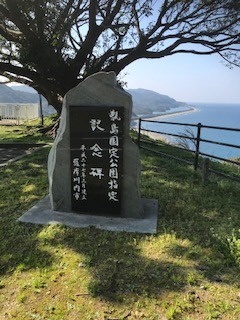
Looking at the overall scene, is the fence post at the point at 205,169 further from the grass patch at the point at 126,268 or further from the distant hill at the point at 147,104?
the distant hill at the point at 147,104

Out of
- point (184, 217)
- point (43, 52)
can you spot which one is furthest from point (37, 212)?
point (43, 52)

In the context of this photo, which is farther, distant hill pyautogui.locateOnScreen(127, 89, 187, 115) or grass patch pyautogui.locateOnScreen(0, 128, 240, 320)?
distant hill pyautogui.locateOnScreen(127, 89, 187, 115)

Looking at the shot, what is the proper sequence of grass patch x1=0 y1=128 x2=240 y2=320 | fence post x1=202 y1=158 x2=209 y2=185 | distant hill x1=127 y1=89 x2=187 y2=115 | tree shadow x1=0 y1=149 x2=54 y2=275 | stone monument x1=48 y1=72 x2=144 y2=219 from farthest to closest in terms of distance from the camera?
distant hill x1=127 y1=89 x2=187 y2=115 < fence post x1=202 y1=158 x2=209 y2=185 < stone monument x1=48 y1=72 x2=144 y2=219 < tree shadow x1=0 y1=149 x2=54 y2=275 < grass patch x1=0 y1=128 x2=240 y2=320

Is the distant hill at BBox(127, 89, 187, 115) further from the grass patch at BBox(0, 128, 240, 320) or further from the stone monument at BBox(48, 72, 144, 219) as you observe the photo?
the grass patch at BBox(0, 128, 240, 320)

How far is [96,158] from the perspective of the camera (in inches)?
191

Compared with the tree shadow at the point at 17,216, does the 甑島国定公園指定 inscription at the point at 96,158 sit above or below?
above

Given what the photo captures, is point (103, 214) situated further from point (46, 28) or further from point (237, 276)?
point (46, 28)

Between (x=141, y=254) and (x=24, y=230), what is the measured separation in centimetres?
156

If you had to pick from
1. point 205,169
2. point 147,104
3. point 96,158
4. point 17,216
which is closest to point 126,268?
point 96,158

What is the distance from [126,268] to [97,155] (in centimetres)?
183

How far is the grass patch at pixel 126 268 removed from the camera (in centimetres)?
289

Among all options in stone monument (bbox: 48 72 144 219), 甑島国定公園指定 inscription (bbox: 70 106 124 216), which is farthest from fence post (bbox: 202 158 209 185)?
甑島国定公園指定 inscription (bbox: 70 106 124 216)

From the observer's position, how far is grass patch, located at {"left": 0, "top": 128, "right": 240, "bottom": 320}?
2889mm

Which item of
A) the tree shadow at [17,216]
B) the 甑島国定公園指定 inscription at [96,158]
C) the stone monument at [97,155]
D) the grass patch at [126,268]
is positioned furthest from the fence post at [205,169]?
the tree shadow at [17,216]
